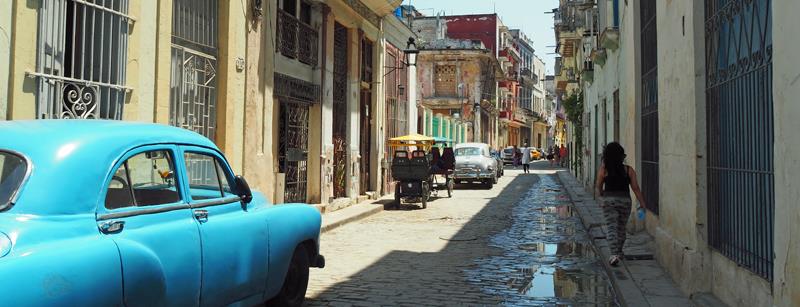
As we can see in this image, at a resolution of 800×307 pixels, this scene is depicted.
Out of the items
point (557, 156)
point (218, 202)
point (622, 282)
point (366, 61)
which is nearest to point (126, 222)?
point (218, 202)

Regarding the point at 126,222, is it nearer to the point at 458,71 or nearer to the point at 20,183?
the point at 20,183

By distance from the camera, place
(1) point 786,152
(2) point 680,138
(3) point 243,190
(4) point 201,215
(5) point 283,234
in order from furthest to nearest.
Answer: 1. (2) point 680,138
2. (5) point 283,234
3. (3) point 243,190
4. (4) point 201,215
5. (1) point 786,152

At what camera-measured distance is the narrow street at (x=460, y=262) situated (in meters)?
6.59

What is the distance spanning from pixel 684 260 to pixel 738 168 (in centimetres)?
163

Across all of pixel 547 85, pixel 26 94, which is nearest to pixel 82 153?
pixel 26 94

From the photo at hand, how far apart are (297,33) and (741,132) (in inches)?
401

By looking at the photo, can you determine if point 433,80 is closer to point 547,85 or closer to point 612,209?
point 612,209

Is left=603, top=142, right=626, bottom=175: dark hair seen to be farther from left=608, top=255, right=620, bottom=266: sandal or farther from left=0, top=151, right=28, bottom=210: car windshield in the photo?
left=0, top=151, right=28, bottom=210: car windshield

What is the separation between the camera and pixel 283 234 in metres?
5.20

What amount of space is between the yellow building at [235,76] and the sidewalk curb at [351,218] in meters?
0.95

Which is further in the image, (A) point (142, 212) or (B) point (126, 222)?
(A) point (142, 212)

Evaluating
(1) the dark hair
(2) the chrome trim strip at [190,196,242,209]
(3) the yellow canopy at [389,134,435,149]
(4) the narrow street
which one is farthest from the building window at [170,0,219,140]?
(3) the yellow canopy at [389,134,435,149]

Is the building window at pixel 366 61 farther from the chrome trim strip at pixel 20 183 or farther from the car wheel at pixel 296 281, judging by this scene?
the chrome trim strip at pixel 20 183

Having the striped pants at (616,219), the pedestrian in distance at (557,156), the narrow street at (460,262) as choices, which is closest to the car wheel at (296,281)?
the narrow street at (460,262)
